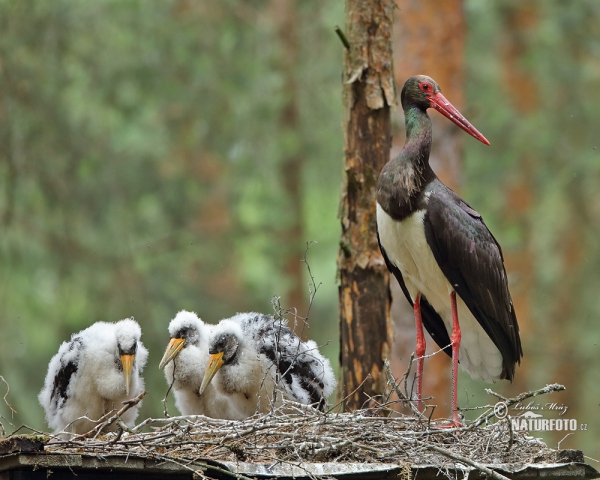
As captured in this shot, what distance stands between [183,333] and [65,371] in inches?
34.9

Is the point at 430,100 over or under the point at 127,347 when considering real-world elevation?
over

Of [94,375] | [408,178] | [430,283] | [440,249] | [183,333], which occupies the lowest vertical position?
A: [94,375]

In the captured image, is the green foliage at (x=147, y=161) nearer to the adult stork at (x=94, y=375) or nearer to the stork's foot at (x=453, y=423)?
the adult stork at (x=94, y=375)

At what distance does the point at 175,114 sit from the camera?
48.0ft

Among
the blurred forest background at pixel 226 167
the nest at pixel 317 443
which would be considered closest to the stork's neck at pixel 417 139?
the nest at pixel 317 443

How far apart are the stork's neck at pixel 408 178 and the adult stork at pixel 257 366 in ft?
3.64

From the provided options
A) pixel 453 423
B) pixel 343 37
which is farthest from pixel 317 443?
pixel 343 37

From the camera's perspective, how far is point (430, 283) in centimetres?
689

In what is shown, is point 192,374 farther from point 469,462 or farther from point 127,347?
point 469,462

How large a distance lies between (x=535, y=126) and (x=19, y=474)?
37.5 ft

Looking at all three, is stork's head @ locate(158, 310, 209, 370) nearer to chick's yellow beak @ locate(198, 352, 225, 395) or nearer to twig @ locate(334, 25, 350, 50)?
chick's yellow beak @ locate(198, 352, 225, 395)

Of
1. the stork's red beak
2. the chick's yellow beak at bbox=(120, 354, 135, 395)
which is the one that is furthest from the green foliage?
the stork's red beak

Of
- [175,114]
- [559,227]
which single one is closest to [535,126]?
[559,227]

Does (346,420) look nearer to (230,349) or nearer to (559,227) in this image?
(230,349)
